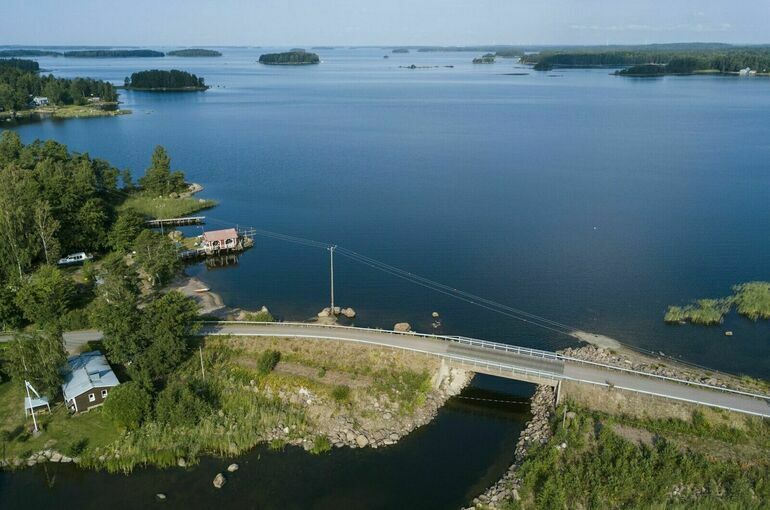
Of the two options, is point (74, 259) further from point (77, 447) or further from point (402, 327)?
point (402, 327)

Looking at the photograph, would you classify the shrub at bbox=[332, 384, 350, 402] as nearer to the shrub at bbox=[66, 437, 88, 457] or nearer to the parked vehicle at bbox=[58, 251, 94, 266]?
the shrub at bbox=[66, 437, 88, 457]

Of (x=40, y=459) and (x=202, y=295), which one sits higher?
(x=202, y=295)

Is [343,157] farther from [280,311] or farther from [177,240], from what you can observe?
[280,311]

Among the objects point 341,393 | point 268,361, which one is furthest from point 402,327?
point 268,361

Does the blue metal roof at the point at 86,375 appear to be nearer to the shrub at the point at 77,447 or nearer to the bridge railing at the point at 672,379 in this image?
the shrub at the point at 77,447

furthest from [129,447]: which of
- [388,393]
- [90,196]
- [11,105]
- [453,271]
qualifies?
[11,105]

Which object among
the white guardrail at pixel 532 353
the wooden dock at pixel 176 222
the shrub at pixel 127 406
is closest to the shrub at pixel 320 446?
the white guardrail at pixel 532 353
